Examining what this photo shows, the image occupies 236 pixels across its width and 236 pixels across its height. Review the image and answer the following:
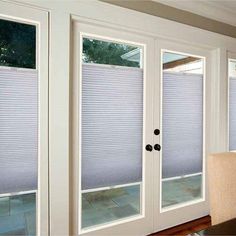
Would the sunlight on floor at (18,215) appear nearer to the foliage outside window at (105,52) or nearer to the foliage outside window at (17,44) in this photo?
the foliage outside window at (17,44)

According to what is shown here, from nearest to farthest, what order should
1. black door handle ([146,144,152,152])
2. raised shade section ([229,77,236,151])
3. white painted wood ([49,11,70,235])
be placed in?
1. white painted wood ([49,11,70,235])
2. black door handle ([146,144,152,152])
3. raised shade section ([229,77,236,151])

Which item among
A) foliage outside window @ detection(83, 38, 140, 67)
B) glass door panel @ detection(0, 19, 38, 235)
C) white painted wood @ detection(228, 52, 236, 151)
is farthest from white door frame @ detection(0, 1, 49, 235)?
white painted wood @ detection(228, 52, 236, 151)

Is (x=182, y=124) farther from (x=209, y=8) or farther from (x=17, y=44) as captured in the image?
(x=17, y=44)

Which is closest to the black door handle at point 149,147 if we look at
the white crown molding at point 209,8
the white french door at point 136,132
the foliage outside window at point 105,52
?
the white french door at point 136,132

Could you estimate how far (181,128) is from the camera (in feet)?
8.71

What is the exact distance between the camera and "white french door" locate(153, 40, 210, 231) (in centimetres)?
250

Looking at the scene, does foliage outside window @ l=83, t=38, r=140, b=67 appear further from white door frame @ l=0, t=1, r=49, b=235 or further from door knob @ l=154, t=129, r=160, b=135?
door knob @ l=154, t=129, r=160, b=135

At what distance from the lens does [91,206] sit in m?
2.20

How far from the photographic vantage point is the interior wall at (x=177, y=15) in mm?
2232

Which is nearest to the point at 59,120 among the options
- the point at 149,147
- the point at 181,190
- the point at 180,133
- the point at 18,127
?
the point at 18,127

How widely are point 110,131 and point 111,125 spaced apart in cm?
6

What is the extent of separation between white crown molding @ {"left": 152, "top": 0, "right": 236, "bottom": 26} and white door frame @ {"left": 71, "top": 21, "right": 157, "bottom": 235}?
541 millimetres

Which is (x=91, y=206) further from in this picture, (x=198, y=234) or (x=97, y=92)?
(x=198, y=234)

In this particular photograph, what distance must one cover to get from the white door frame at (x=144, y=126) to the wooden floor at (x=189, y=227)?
22 cm
